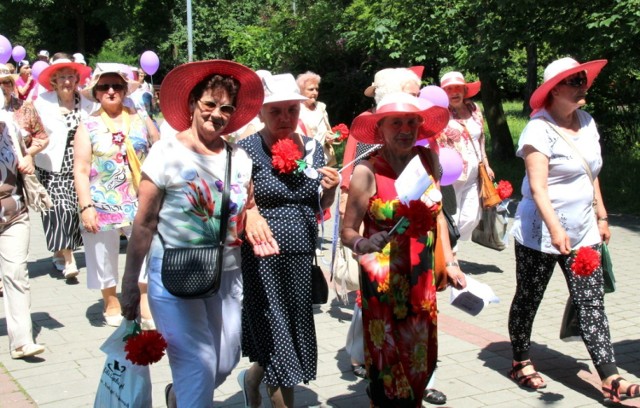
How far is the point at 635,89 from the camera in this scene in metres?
13.7

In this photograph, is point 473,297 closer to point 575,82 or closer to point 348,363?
point 575,82

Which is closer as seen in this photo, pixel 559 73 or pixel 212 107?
pixel 212 107

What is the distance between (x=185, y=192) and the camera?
3.80 m

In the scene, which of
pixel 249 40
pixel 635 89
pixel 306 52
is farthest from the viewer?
pixel 249 40

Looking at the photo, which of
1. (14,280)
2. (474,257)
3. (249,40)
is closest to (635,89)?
(474,257)

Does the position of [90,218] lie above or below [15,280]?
above

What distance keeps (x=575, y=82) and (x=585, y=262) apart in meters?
1.12

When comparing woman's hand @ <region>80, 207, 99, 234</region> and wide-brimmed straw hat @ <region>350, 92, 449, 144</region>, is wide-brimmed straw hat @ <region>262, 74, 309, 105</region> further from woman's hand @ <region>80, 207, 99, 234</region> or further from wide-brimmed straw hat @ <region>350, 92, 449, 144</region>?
woman's hand @ <region>80, 207, 99, 234</region>

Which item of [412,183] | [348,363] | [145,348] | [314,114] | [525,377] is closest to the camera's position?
[145,348]

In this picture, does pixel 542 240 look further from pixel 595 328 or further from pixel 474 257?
pixel 474 257

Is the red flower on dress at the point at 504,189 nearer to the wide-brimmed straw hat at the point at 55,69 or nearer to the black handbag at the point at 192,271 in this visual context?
the wide-brimmed straw hat at the point at 55,69

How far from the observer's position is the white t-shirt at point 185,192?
379cm

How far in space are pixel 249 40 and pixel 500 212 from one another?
742 inches

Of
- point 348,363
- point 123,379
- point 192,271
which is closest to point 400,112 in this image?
point 192,271
